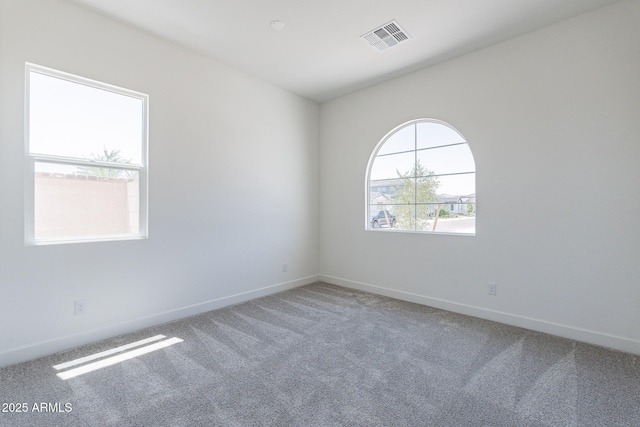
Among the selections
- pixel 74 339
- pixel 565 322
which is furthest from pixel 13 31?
pixel 565 322

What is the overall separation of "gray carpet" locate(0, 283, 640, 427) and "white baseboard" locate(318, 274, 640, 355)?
0.11 meters

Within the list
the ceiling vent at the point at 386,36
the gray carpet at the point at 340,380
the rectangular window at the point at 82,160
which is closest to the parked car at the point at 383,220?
the gray carpet at the point at 340,380

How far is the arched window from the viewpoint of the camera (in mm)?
3439

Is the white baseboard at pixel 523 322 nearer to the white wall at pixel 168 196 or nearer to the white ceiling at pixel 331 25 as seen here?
the white wall at pixel 168 196

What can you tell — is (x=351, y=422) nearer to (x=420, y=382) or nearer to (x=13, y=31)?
(x=420, y=382)

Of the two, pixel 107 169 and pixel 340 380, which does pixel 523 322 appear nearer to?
pixel 340 380

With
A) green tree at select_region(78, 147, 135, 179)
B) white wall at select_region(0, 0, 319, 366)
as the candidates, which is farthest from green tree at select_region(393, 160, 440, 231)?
green tree at select_region(78, 147, 135, 179)

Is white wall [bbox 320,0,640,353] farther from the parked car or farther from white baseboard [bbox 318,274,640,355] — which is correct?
the parked car

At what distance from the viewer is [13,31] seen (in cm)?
224

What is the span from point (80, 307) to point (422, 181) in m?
3.85

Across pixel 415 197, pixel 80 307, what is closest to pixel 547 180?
pixel 415 197

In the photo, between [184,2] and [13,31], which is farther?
[184,2]

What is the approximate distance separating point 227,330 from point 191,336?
0.32 meters

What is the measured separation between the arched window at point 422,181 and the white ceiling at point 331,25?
2.93ft
